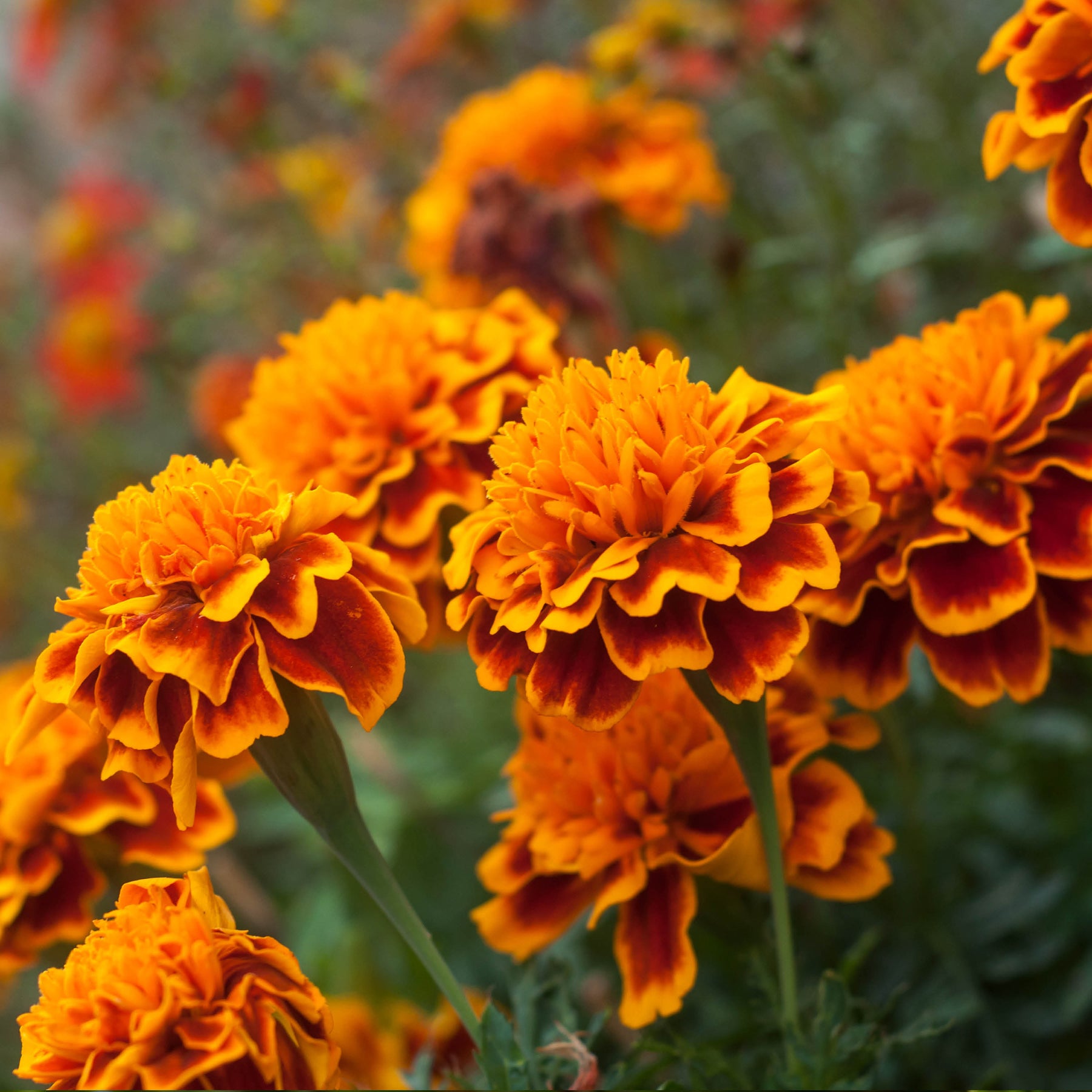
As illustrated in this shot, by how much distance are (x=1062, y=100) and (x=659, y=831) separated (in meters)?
0.42

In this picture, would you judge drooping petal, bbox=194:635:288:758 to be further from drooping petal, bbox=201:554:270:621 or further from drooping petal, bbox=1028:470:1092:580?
drooping petal, bbox=1028:470:1092:580

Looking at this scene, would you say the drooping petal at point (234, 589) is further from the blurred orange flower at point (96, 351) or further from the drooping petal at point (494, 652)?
the blurred orange flower at point (96, 351)

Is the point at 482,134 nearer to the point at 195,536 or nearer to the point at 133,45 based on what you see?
the point at 195,536

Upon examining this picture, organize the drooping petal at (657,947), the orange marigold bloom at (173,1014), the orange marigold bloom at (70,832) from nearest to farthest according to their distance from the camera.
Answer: the orange marigold bloom at (173,1014)
the drooping petal at (657,947)
the orange marigold bloom at (70,832)

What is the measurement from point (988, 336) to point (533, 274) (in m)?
0.55

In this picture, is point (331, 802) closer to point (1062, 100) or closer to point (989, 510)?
point (989, 510)

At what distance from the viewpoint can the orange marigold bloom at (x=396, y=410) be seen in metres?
0.71

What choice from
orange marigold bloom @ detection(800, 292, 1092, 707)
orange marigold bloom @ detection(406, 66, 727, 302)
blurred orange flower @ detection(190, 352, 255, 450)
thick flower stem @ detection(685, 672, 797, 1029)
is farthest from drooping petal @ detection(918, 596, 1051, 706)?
blurred orange flower @ detection(190, 352, 255, 450)

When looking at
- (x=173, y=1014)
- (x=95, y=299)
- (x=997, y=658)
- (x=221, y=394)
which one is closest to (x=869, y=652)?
(x=997, y=658)

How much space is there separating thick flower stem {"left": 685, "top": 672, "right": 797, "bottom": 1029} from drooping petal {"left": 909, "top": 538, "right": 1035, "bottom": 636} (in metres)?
0.11

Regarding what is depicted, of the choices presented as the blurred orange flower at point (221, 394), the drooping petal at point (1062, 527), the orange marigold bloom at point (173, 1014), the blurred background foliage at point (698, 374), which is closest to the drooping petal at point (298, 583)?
the orange marigold bloom at point (173, 1014)

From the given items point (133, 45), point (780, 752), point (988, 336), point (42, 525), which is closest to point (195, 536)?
point (780, 752)

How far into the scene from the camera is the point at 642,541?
19.7 inches

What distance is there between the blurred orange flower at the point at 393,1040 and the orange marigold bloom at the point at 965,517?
14.7 inches
